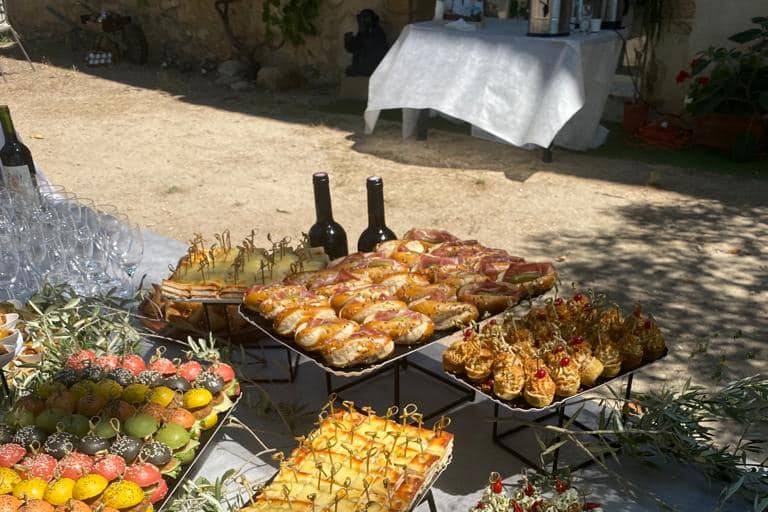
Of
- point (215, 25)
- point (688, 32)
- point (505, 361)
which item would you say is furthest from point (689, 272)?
point (215, 25)

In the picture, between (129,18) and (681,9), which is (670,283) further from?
(129,18)

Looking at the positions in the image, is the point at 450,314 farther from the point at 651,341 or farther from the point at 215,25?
the point at 215,25

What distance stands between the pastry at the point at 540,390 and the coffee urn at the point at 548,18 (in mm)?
4761

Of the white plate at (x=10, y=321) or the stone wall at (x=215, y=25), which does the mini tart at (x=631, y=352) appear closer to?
the white plate at (x=10, y=321)

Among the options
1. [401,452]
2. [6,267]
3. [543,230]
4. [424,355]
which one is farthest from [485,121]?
[401,452]

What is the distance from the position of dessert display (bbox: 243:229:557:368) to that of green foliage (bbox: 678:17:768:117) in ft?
15.6

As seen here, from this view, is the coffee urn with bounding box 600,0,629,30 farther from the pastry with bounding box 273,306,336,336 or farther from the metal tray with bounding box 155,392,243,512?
the metal tray with bounding box 155,392,243,512

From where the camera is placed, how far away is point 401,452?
1743 mm

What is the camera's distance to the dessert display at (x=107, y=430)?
1622mm

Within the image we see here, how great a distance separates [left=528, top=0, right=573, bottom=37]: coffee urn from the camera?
5984mm

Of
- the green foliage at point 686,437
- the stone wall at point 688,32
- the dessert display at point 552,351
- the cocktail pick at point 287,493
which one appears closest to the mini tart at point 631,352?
the dessert display at point 552,351

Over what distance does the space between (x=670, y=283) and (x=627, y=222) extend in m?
1.03

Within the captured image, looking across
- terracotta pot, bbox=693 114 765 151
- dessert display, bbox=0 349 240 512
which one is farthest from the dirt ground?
dessert display, bbox=0 349 240 512

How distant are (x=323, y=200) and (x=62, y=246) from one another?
94cm
